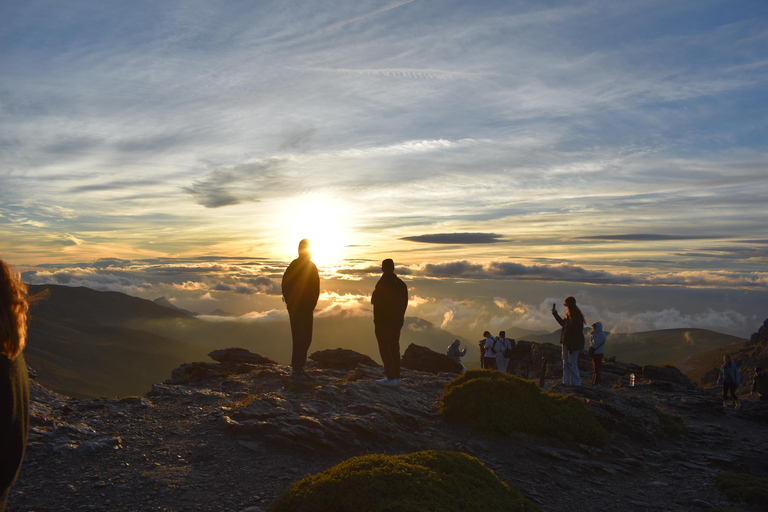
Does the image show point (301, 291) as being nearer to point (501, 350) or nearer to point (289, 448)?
point (289, 448)

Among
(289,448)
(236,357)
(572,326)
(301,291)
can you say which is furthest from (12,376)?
(236,357)

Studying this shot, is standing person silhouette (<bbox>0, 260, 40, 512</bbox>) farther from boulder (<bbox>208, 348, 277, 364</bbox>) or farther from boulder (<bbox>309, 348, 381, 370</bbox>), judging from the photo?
boulder (<bbox>309, 348, 381, 370</bbox>)

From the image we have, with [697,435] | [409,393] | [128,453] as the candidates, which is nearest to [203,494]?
[128,453]

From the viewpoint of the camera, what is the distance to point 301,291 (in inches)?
498

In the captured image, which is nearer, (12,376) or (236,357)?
(12,376)

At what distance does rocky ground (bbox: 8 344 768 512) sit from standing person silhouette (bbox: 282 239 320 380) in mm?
1535

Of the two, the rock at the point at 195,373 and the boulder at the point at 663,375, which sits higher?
the rock at the point at 195,373

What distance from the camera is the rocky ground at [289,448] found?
7047 mm

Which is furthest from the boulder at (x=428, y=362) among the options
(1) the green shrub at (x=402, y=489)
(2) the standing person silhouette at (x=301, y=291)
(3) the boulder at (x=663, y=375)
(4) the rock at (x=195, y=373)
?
(1) the green shrub at (x=402, y=489)

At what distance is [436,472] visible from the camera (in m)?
5.95

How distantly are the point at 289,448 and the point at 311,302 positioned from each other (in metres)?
4.61

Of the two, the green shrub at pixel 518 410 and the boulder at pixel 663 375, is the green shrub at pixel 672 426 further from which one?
the boulder at pixel 663 375

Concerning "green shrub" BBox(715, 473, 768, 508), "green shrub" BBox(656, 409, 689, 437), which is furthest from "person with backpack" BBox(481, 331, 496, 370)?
"green shrub" BBox(715, 473, 768, 508)

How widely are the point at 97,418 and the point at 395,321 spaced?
7541 millimetres
